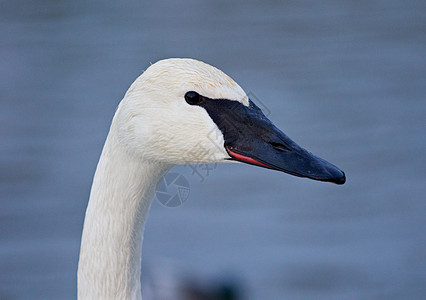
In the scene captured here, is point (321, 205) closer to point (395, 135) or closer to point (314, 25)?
point (395, 135)

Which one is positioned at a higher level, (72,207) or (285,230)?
(72,207)

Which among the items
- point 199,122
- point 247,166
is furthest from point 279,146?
point 247,166

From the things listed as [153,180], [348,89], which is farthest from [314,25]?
[153,180]

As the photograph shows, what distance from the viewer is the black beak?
8.45 feet

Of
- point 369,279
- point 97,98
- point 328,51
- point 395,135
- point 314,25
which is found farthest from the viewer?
point 314,25

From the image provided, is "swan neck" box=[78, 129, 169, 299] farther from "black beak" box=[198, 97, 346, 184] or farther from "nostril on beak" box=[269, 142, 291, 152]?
"nostril on beak" box=[269, 142, 291, 152]

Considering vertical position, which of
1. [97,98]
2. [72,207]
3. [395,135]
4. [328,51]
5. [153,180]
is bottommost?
[153,180]

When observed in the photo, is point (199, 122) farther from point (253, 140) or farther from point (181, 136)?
point (253, 140)

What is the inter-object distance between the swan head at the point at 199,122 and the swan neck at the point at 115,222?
0.08m

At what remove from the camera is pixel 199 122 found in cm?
260

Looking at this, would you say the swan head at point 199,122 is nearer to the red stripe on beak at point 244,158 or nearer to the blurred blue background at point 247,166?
the red stripe on beak at point 244,158

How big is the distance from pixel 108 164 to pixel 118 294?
1.72ft

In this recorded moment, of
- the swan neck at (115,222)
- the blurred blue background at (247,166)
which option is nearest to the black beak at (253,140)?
the swan neck at (115,222)

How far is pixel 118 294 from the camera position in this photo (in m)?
2.80
